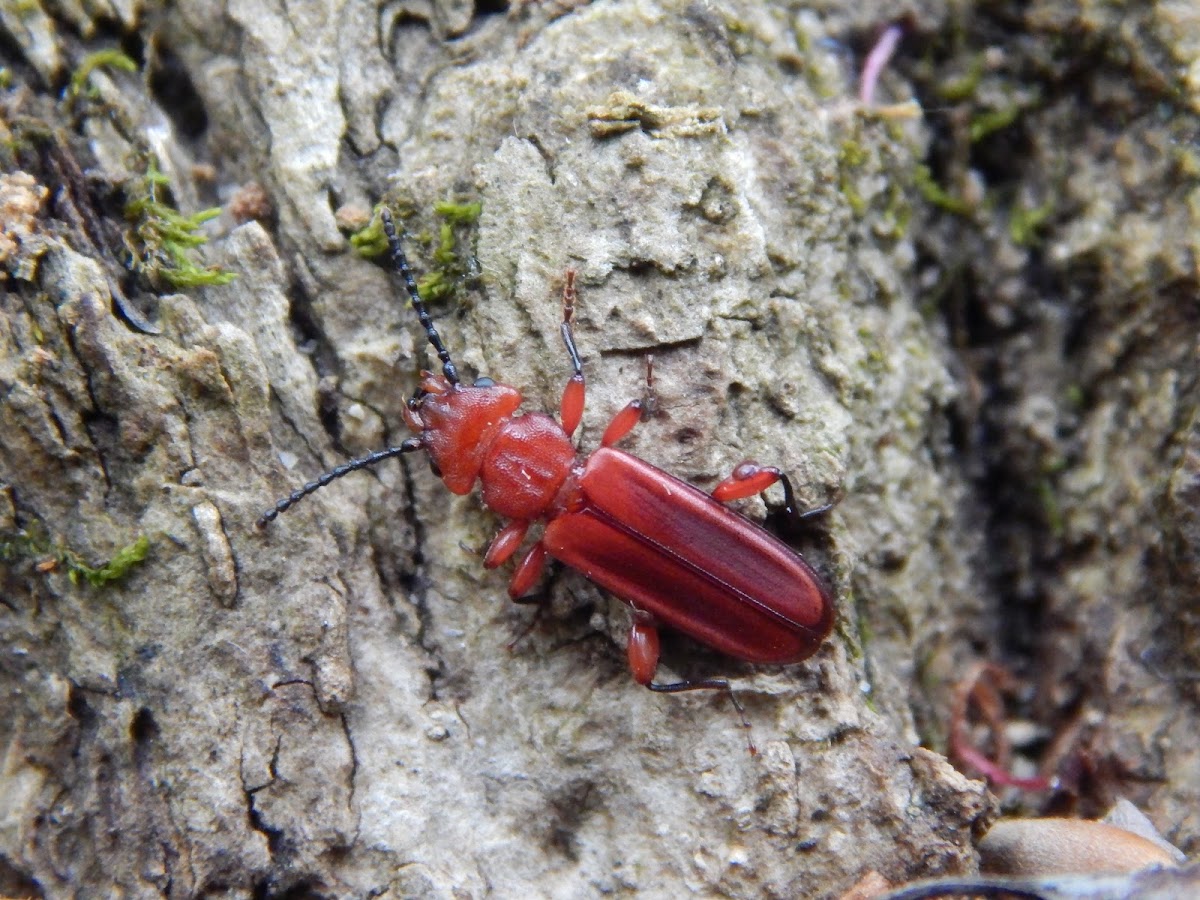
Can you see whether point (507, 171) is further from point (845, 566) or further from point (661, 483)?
point (845, 566)

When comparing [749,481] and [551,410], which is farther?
[551,410]

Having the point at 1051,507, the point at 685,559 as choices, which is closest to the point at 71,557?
the point at 685,559

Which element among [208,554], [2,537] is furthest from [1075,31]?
[2,537]

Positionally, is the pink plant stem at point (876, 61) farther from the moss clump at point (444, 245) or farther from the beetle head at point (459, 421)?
the beetle head at point (459, 421)

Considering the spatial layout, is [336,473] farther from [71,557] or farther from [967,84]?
[967,84]

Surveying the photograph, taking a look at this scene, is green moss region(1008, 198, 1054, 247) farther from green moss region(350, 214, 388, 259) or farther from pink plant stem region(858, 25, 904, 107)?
green moss region(350, 214, 388, 259)

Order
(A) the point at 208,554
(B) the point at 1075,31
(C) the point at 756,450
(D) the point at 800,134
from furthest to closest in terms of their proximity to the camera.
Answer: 1. (B) the point at 1075,31
2. (D) the point at 800,134
3. (C) the point at 756,450
4. (A) the point at 208,554
